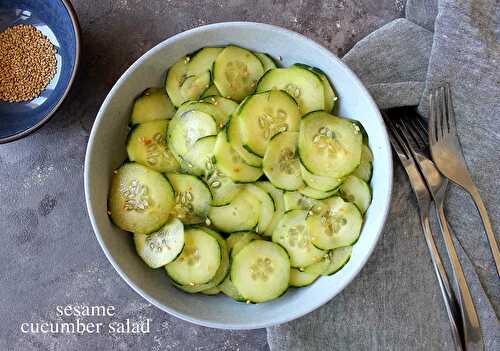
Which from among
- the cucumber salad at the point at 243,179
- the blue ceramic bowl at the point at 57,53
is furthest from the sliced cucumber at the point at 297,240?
the blue ceramic bowl at the point at 57,53

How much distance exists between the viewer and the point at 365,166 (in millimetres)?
1290

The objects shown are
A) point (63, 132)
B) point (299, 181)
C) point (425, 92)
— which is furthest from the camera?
point (63, 132)

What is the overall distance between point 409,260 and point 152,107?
2.31ft

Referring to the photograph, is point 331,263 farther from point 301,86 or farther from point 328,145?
point 301,86

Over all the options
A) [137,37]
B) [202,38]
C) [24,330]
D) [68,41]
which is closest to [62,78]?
[68,41]

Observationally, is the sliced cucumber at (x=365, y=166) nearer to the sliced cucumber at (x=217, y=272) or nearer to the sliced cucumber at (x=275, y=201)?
the sliced cucumber at (x=275, y=201)

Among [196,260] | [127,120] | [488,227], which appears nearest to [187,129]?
[127,120]

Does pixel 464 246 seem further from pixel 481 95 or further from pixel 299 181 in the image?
pixel 299 181

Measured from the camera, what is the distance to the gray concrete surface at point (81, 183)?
1.47m

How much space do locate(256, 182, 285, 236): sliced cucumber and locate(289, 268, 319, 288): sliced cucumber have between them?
11 centimetres

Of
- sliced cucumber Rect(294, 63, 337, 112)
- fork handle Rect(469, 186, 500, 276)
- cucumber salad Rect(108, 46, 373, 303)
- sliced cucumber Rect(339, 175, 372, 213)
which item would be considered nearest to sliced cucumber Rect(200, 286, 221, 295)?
cucumber salad Rect(108, 46, 373, 303)

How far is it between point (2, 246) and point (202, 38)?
0.73 meters

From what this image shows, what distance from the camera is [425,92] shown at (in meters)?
1.38

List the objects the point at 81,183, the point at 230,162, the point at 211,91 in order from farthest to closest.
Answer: the point at 81,183
the point at 211,91
the point at 230,162
